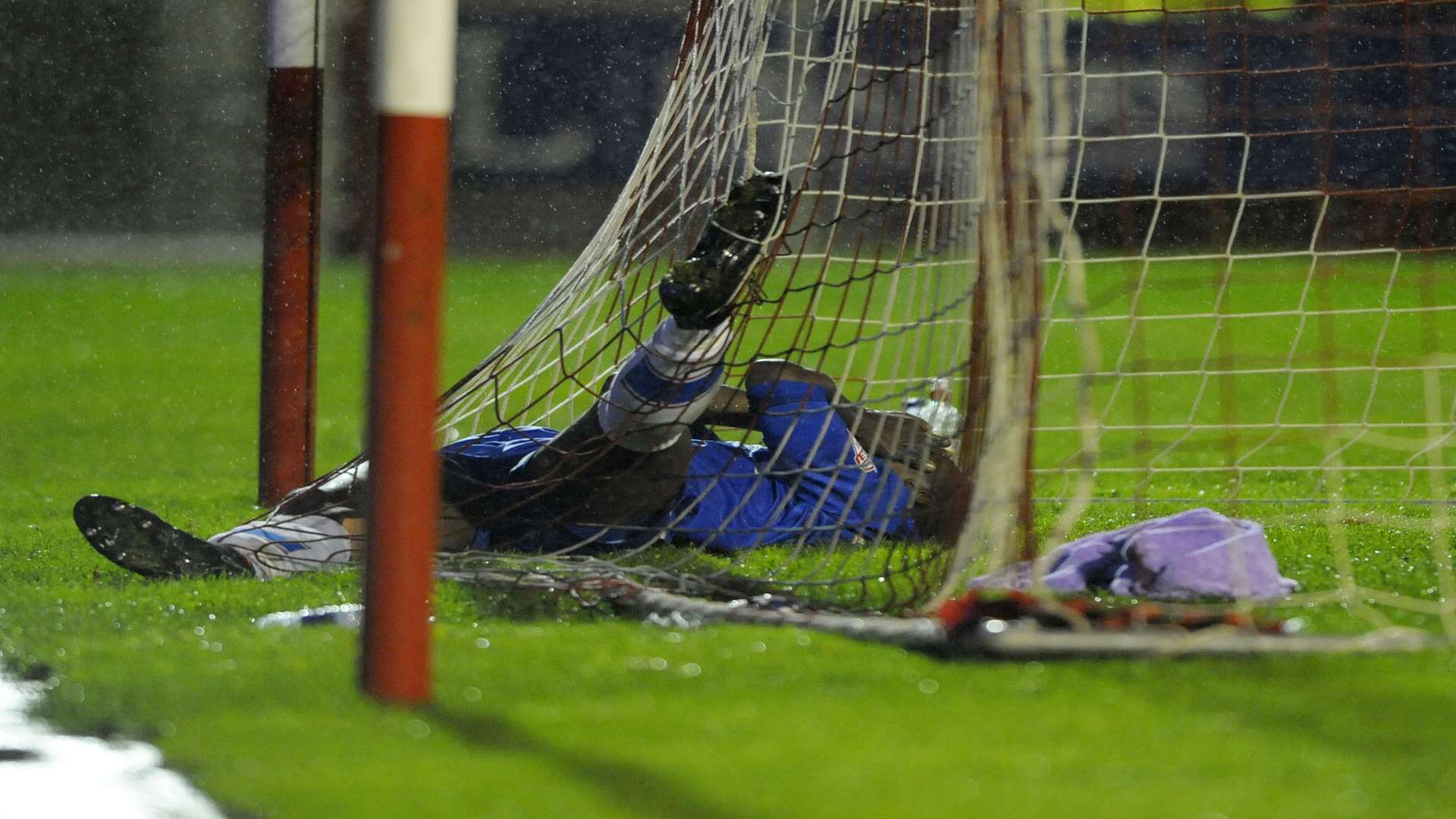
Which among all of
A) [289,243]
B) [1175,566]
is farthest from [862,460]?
[289,243]

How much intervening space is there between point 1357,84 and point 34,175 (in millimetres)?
9085

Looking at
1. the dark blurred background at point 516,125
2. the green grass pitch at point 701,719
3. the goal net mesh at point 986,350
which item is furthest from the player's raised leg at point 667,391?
the dark blurred background at point 516,125

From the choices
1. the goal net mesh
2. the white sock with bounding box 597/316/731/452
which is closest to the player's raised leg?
the white sock with bounding box 597/316/731/452

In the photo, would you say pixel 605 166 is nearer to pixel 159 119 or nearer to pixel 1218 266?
pixel 159 119

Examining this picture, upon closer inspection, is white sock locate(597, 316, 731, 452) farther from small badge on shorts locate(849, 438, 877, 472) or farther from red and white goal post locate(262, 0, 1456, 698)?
small badge on shorts locate(849, 438, 877, 472)

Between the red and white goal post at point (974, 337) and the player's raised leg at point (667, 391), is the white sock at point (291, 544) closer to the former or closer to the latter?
Answer: the red and white goal post at point (974, 337)

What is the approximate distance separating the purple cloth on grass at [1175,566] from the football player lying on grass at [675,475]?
0.27 meters

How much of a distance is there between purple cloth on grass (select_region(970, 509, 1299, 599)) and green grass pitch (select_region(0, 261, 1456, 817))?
0.77 feet

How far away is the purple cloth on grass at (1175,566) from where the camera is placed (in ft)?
10.2

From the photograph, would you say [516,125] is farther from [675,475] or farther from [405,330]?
[405,330]

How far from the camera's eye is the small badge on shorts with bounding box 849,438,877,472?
3676mm

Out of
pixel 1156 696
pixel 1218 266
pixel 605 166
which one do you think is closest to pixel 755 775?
pixel 1156 696

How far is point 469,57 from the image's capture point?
39.0 feet

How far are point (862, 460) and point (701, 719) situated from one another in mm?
1597
